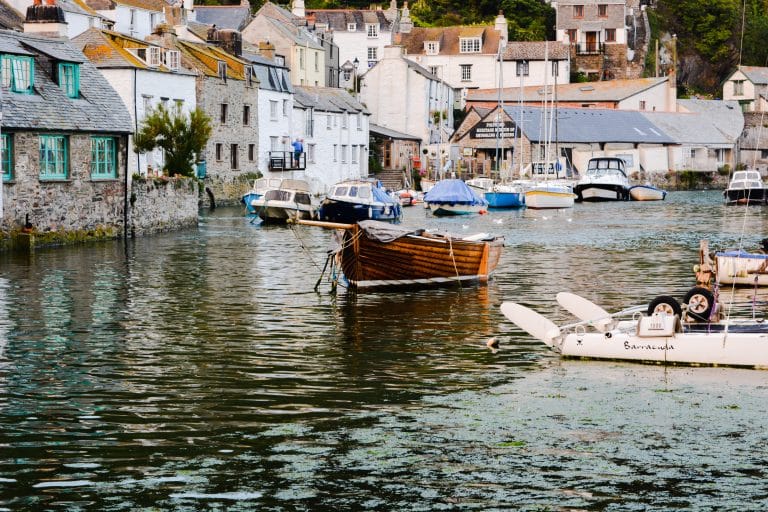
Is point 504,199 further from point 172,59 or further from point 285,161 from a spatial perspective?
point 172,59

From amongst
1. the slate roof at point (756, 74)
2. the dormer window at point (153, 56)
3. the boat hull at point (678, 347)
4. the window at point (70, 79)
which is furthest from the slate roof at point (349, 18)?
the boat hull at point (678, 347)

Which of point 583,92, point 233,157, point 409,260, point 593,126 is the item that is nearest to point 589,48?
point 583,92

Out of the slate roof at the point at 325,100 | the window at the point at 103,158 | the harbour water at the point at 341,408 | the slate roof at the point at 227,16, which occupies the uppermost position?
the slate roof at the point at 227,16

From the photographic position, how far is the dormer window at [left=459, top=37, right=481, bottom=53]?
5468 inches

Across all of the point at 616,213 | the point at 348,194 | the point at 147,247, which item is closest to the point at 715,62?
the point at 616,213

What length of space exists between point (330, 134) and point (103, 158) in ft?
169

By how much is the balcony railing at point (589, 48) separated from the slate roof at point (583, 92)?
13983mm

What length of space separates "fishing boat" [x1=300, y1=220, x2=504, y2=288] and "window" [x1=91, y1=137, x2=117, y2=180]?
17.0 meters

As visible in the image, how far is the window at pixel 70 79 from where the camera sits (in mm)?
46844

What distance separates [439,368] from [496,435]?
507 cm

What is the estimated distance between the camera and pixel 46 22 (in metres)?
50.5

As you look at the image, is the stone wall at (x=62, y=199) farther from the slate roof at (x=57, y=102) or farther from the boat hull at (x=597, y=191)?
the boat hull at (x=597, y=191)

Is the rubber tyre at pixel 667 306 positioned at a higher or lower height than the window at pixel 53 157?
lower

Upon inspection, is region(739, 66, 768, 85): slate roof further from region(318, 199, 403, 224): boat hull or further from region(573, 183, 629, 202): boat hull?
region(318, 199, 403, 224): boat hull
